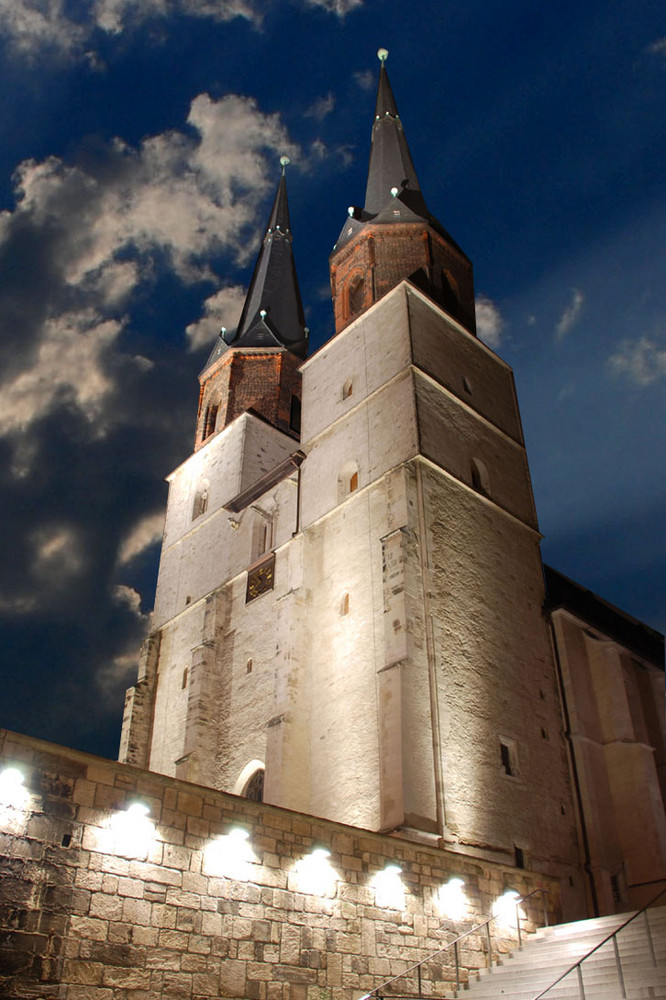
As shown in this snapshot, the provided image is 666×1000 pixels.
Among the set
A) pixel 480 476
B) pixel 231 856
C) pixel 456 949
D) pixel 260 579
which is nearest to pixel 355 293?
pixel 480 476

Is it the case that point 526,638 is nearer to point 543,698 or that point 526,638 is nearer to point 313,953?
point 543,698

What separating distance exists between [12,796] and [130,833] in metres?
1.43

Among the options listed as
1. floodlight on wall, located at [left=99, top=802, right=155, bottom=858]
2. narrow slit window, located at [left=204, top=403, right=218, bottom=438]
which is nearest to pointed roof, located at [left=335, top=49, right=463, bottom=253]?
narrow slit window, located at [left=204, top=403, right=218, bottom=438]

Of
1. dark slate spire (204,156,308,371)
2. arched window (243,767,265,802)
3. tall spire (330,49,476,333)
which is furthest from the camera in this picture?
dark slate spire (204,156,308,371)

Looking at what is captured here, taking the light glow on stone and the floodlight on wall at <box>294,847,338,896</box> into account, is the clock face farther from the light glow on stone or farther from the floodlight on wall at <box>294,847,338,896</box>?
the light glow on stone

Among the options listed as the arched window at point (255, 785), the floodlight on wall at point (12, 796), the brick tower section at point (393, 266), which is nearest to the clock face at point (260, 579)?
the arched window at point (255, 785)

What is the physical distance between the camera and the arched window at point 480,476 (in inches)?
800

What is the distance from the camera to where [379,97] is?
108 feet

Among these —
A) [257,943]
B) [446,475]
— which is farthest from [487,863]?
[446,475]

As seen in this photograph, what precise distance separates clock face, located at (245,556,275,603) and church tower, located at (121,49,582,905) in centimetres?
5

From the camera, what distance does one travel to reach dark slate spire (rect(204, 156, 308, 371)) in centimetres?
3000

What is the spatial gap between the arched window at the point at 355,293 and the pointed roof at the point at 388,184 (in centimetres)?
163

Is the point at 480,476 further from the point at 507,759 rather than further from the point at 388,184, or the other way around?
the point at 388,184

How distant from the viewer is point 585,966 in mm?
10555
